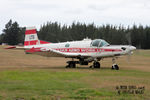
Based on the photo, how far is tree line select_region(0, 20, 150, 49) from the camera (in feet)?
359

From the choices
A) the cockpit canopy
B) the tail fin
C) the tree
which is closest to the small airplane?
the cockpit canopy

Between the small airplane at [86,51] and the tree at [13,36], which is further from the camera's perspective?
the tree at [13,36]

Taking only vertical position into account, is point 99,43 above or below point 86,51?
above

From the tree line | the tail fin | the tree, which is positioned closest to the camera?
the tail fin

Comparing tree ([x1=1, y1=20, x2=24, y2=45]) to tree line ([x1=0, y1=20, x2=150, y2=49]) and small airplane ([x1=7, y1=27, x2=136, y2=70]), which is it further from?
small airplane ([x1=7, y1=27, x2=136, y2=70])

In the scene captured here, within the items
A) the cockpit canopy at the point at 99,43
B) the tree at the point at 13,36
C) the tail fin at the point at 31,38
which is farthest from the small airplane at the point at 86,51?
the tree at the point at 13,36

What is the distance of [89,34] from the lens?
383 ft

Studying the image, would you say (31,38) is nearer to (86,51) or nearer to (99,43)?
(86,51)

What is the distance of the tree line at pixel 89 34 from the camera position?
4312 inches

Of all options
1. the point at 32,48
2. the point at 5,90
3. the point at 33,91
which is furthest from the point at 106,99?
the point at 32,48

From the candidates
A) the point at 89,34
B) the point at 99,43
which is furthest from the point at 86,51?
the point at 89,34

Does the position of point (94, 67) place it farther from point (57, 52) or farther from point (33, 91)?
point (33, 91)

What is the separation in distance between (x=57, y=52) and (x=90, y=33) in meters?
96.2

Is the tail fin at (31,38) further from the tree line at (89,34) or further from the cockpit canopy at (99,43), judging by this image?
the tree line at (89,34)
